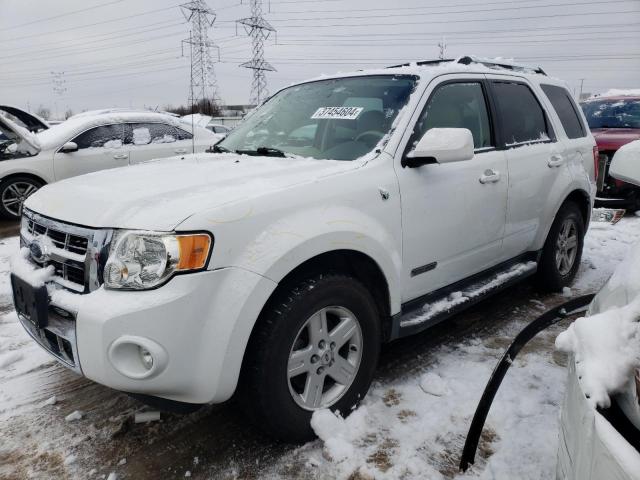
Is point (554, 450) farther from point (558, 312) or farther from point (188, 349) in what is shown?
point (188, 349)

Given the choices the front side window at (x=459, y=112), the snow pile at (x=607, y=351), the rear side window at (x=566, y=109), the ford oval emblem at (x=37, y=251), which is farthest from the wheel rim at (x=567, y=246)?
the ford oval emblem at (x=37, y=251)

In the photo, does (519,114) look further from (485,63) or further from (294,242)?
(294,242)

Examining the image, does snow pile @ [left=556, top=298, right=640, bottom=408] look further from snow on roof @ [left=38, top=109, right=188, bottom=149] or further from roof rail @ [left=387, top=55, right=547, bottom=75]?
snow on roof @ [left=38, top=109, right=188, bottom=149]

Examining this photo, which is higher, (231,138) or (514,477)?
(231,138)

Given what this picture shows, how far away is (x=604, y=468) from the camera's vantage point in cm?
119

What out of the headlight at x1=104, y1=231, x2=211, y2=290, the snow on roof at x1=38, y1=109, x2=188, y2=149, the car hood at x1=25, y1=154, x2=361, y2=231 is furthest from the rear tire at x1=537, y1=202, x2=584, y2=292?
the snow on roof at x1=38, y1=109, x2=188, y2=149

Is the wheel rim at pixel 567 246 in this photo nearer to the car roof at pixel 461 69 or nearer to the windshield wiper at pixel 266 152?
the car roof at pixel 461 69

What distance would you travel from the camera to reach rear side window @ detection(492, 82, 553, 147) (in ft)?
11.6

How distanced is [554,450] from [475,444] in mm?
407

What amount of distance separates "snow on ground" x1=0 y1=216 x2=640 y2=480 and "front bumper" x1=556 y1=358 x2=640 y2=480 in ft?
2.48

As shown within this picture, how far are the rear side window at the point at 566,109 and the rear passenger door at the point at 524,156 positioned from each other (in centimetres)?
27

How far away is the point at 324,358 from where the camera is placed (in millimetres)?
2320

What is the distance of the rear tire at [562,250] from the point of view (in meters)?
4.07

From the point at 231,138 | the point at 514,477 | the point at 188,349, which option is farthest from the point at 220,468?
the point at 231,138
